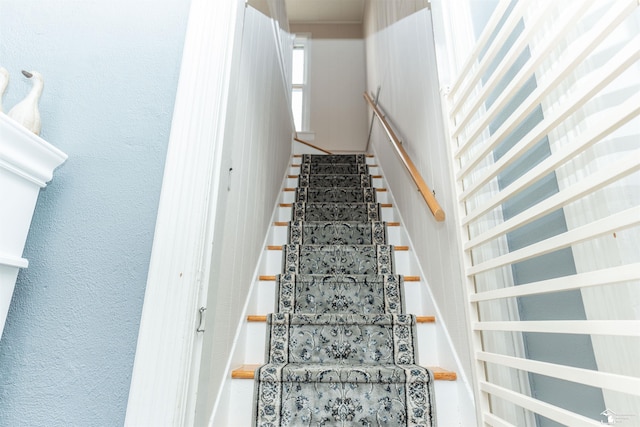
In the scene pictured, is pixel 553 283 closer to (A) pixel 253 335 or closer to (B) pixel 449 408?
(B) pixel 449 408

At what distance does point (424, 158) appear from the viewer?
74.2 inches

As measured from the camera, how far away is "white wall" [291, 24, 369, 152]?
4.89 meters

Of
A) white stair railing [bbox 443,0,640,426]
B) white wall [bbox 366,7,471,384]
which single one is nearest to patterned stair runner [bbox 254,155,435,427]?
white wall [bbox 366,7,471,384]

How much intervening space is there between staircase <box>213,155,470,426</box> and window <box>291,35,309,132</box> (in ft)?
9.31

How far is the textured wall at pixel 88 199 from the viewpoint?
680 mm

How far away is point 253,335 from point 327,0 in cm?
480

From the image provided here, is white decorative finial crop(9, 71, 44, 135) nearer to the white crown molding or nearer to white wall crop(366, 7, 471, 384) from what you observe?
the white crown molding

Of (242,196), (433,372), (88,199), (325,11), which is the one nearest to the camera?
(88,199)

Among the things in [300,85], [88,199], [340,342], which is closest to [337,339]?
[340,342]

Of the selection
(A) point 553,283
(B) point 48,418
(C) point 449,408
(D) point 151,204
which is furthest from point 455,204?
(B) point 48,418

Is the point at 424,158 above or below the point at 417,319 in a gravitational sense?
above

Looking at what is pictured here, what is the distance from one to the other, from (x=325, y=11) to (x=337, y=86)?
1.10 m

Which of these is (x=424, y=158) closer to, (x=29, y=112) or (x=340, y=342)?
(x=340, y=342)

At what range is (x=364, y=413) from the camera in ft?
4.24
